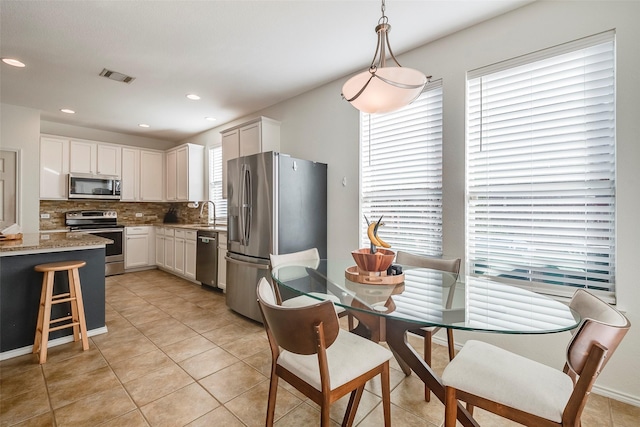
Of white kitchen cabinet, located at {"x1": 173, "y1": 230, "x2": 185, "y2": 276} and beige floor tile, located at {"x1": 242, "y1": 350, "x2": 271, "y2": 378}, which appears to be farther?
white kitchen cabinet, located at {"x1": 173, "y1": 230, "x2": 185, "y2": 276}

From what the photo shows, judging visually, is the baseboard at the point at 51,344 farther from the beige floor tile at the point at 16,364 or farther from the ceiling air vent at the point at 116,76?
the ceiling air vent at the point at 116,76

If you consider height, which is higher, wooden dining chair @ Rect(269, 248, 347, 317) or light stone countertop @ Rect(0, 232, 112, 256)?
light stone countertop @ Rect(0, 232, 112, 256)

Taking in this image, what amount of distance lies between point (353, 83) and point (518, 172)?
153 cm

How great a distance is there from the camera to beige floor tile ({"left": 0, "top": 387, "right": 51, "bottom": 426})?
1743 mm

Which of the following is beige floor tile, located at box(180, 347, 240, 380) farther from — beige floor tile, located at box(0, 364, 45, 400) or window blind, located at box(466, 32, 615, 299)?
window blind, located at box(466, 32, 615, 299)

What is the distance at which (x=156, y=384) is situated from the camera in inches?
81.9

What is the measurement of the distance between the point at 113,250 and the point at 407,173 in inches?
201

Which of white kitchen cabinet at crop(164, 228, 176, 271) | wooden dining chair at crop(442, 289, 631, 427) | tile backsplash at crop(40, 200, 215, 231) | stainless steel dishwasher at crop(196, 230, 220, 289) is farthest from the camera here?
white kitchen cabinet at crop(164, 228, 176, 271)

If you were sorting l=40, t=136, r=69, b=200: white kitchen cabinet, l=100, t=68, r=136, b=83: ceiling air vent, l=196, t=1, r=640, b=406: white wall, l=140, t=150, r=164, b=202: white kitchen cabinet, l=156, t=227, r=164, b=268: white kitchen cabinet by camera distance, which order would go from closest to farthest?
l=196, t=1, r=640, b=406: white wall, l=100, t=68, r=136, b=83: ceiling air vent, l=40, t=136, r=69, b=200: white kitchen cabinet, l=156, t=227, r=164, b=268: white kitchen cabinet, l=140, t=150, r=164, b=202: white kitchen cabinet

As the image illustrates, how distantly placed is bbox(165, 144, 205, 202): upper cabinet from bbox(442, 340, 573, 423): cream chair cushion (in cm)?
521

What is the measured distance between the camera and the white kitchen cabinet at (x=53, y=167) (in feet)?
15.6

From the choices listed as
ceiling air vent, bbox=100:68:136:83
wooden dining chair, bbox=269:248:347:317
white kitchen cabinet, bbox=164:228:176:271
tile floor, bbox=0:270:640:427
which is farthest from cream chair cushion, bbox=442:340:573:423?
white kitchen cabinet, bbox=164:228:176:271

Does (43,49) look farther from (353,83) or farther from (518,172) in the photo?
(518,172)

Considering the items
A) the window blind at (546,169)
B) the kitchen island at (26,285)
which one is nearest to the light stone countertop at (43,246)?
the kitchen island at (26,285)
